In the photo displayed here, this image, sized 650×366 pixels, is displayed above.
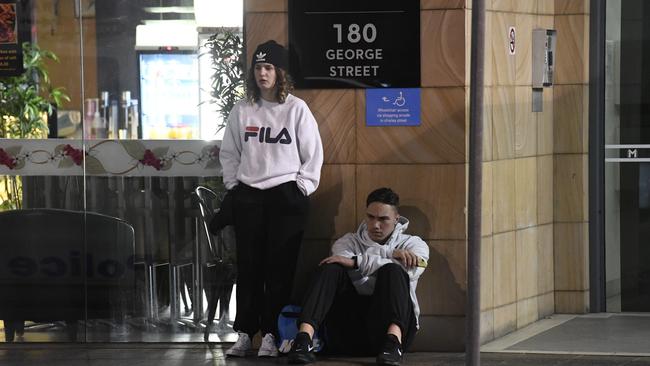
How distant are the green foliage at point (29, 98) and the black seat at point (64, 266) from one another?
59 cm

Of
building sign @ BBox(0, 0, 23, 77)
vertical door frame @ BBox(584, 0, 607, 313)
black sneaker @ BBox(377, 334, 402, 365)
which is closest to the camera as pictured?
black sneaker @ BBox(377, 334, 402, 365)

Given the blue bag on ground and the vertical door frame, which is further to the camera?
the vertical door frame

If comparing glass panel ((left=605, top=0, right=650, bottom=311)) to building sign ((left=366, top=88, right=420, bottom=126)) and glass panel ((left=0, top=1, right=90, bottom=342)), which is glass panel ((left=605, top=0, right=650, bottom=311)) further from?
glass panel ((left=0, top=1, right=90, bottom=342))

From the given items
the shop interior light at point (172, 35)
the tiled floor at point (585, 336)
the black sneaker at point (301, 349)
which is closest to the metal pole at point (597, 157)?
the tiled floor at point (585, 336)

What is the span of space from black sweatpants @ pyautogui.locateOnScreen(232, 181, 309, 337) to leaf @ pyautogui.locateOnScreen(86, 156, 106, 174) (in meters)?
1.18

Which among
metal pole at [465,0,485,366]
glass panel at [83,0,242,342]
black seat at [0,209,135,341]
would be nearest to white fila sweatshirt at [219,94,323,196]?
glass panel at [83,0,242,342]

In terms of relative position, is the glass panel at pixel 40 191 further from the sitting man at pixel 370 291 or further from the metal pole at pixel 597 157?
the metal pole at pixel 597 157

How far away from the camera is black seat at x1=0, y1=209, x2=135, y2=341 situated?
8742mm

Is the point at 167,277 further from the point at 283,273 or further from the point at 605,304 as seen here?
the point at 605,304

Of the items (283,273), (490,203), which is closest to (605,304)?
(490,203)

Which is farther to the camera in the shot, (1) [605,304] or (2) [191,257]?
(1) [605,304]

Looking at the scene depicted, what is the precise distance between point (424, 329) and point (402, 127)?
1341 mm

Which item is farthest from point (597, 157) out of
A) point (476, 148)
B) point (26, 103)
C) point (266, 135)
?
point (476, 148)

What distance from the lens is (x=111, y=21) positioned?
28.2 feet
